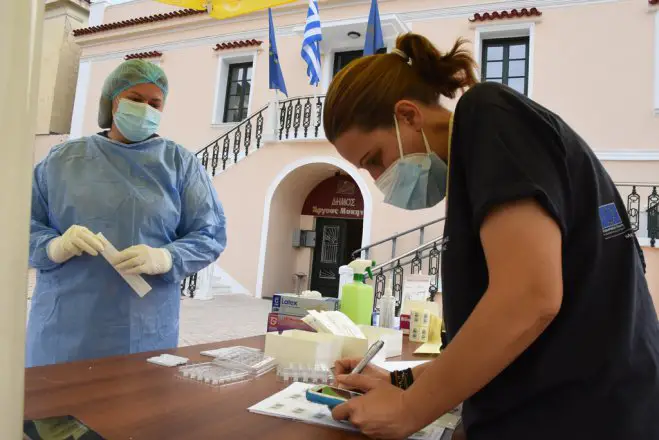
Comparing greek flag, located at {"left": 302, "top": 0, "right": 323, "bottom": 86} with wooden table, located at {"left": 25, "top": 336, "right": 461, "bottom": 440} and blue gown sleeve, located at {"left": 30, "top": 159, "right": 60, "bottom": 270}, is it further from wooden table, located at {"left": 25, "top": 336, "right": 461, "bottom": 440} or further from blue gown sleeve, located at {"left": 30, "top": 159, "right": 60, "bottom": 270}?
wooden table, located at {"left": 25, "top": 336, "right": 461, "bottom": 440}

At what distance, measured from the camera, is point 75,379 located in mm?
938

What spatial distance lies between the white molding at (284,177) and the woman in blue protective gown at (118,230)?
6092 mm

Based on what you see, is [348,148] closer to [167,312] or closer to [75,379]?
[75,379]

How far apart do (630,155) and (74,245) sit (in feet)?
23.4

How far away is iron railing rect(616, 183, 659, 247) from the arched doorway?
435 centimetres

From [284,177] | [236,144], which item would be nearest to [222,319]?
[284,177]

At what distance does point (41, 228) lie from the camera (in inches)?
64.5

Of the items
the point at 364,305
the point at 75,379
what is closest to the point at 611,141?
the point at 364,305

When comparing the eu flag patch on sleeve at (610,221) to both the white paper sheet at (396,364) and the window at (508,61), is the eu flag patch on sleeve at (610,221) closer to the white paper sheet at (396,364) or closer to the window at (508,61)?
the white paper sheet at (396,364)

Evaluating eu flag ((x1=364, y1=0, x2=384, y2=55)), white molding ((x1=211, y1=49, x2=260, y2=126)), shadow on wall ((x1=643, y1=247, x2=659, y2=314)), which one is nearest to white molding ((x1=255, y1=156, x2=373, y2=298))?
white molding ((x1=211, y1=49, x2=260, y2=126))

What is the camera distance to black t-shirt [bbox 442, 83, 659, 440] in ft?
2.02

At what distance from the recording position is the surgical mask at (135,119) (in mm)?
1733

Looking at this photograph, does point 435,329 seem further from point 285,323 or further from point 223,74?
point 223,74

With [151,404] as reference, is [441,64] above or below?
above
